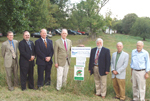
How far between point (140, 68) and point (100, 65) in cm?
125

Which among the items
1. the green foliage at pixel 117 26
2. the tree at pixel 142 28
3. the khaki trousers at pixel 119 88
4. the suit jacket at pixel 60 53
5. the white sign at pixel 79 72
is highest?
the green foliage at pixel 117 26

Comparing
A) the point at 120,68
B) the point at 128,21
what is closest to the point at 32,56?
the point at 120,68

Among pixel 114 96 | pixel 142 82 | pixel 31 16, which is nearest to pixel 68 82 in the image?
pixel 114 96

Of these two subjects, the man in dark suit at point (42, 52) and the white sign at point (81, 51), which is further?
the white sign at point (81, 51)

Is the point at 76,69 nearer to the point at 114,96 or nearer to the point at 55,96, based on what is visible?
the point at 55,96

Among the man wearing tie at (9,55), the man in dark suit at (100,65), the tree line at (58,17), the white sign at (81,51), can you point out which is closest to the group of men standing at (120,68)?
the man in dark suit at (100,65)

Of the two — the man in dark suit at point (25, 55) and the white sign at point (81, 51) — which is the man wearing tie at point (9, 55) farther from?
the white sign at point (81, 51)

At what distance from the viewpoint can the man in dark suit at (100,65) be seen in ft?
15.7

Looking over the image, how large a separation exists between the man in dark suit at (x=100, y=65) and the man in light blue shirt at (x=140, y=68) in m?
0.86

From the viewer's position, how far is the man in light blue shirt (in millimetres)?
4441

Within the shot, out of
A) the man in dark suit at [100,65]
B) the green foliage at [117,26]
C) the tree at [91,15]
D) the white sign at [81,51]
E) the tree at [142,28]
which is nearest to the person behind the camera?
the man in dark suit at [100,65]

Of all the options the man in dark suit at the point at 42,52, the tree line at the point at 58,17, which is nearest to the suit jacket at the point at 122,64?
the man in dark suit at the point at 42,52

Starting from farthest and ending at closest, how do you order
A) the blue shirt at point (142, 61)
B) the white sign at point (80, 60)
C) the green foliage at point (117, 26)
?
the green foliage at point (117, 26), the white sign at point (80, 60), the blue shirt at point (142, 61)

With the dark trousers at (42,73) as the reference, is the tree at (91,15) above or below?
above
